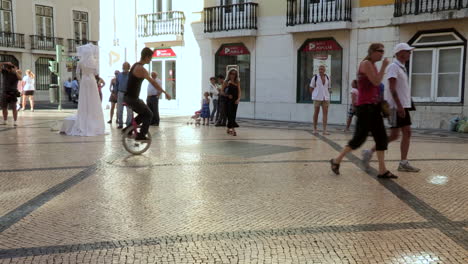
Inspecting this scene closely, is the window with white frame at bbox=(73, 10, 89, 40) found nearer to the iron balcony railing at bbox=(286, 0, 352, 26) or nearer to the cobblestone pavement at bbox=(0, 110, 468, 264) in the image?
the iron balcony railing at bbox=(286, 0, 352, 26)

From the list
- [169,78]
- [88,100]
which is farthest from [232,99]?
[169,78]

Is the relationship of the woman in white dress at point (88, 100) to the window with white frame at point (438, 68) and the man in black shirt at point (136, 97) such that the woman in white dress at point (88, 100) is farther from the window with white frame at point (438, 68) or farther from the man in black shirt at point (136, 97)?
the window with white frame at point (438, 68)

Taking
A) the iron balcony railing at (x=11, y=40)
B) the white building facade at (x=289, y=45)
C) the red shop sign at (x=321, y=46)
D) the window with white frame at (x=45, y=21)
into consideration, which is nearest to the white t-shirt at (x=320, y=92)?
the white building facade at (x=289, y=45)

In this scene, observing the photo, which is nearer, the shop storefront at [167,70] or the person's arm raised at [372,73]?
the person's arm raised at [372,73]

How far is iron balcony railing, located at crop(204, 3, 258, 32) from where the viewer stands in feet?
63.0

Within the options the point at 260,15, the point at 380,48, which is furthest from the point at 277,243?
the point at 260,15

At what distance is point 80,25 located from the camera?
40.6 m

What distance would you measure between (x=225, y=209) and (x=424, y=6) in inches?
513

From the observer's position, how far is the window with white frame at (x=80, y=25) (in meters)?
40.2

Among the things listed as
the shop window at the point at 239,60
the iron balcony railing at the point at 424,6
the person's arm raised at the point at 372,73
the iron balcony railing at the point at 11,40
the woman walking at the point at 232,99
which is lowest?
the woman walking at the point at 232,99

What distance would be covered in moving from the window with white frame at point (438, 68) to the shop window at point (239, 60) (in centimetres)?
675

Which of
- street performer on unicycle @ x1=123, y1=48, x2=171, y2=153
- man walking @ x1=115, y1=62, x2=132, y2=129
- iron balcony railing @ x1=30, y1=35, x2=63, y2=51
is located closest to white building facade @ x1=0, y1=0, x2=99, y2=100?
iron balcony railing @ x1=30, y1=35, x2=63, y2=51

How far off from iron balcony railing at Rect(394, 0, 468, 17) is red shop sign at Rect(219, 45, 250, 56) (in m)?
6.41

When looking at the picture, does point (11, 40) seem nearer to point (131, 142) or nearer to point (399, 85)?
point (131, 142)
